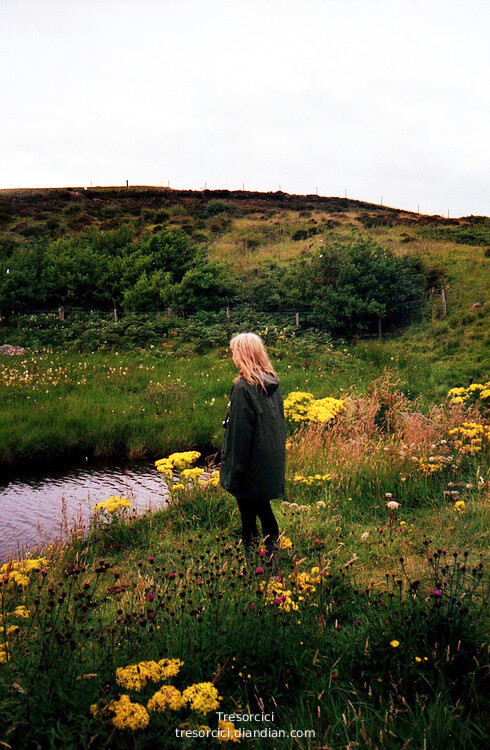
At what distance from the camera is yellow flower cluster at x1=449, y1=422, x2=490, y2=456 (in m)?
6.43

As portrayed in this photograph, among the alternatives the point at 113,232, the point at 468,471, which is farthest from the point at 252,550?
the point at 113,232

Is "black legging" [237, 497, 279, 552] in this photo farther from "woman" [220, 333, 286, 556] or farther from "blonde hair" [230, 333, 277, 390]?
"blonde hair" [230, 333, 277, 390]

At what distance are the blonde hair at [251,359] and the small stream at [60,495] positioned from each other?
113 inches

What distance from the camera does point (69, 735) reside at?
1.97 meters

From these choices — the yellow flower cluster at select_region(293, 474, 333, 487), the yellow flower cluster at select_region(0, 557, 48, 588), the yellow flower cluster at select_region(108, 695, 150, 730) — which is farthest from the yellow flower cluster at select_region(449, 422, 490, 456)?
the yellow flower cluster at select_region(108, 695, 150, 730)

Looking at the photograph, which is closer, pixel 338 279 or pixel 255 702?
pixel 255 702

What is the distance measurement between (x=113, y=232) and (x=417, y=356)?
15364 millimetres

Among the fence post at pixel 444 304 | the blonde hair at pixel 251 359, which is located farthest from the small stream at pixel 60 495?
the fence post at pixel 444 304

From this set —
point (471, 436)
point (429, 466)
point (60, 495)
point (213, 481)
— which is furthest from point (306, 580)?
point (60, 495)

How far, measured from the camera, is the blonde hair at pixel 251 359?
418 centimetres

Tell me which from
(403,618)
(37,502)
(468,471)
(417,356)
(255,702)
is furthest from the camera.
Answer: (417,356)

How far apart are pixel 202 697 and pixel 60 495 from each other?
6.55 metres

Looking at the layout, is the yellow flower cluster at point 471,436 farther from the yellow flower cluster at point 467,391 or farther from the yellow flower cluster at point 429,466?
the yellow flower cluster at point 467,391

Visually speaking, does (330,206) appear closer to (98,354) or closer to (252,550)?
(98,354)
